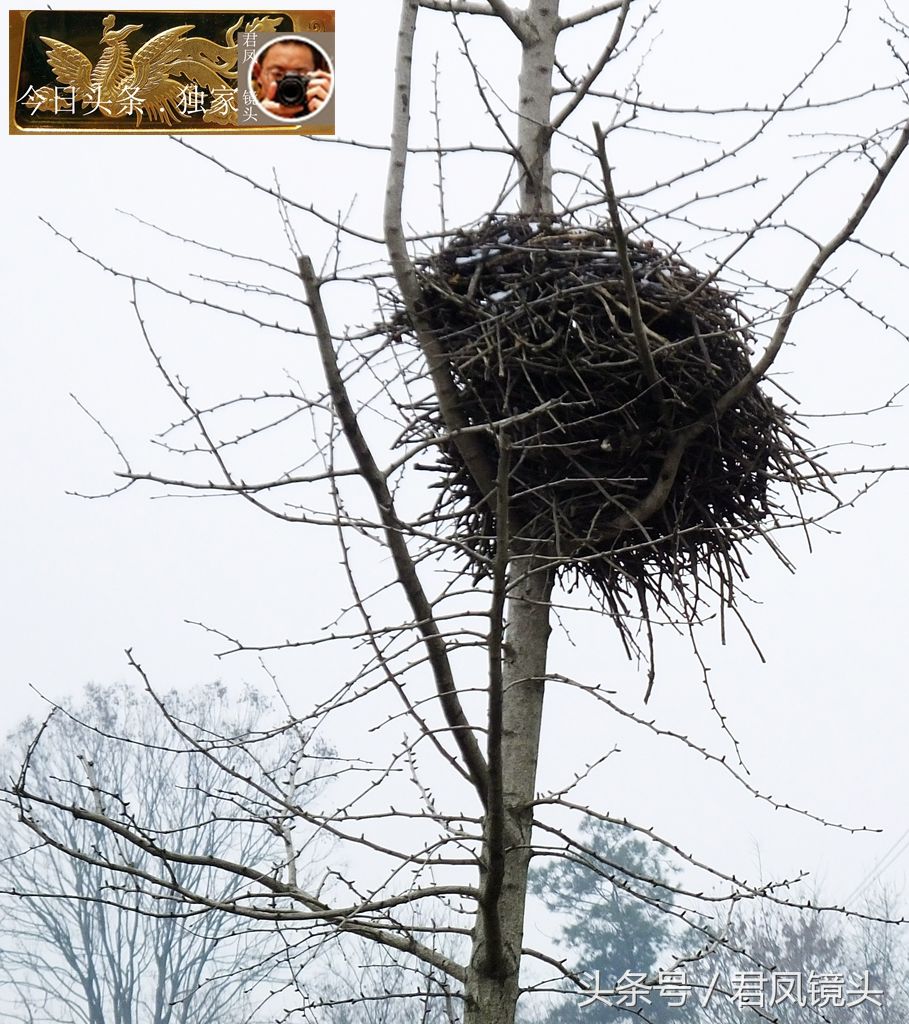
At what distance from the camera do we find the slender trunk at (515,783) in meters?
2.49

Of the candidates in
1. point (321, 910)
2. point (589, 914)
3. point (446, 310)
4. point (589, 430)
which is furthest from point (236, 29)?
point (589, 914)

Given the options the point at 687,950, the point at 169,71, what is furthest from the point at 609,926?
the point at 169,71

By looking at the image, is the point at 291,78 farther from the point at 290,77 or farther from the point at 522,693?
the point at 522,693

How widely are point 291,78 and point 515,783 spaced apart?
265 cm

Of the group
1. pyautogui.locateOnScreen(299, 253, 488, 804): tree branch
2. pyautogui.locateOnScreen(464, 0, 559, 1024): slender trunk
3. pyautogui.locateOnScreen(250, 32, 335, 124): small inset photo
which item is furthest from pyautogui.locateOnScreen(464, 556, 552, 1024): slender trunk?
pyautogui.locateOnScreen(250, 32, 335, 124): small inset photo

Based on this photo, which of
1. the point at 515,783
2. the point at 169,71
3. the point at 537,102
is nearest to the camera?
the point at 515,783

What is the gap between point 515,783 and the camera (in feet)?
8.83

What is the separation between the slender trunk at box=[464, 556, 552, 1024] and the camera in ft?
8.18

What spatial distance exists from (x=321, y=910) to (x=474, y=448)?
1004 millimetres

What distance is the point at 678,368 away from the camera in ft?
8.83

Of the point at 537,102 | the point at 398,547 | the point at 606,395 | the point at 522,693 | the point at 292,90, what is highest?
the point at 292,90

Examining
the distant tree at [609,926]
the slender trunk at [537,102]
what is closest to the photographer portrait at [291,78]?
the slender trunk at [537,102]

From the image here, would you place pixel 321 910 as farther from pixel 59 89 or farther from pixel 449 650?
pixel 59 89

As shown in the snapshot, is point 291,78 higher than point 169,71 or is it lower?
lower
